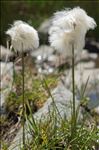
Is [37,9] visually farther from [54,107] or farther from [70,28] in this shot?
[70,28]

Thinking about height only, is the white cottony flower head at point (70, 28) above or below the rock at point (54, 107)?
above

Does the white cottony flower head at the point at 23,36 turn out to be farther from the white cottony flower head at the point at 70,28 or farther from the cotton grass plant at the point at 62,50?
the white cottony flower head at the point at 70,28

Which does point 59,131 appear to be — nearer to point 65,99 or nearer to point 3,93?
point 65,99

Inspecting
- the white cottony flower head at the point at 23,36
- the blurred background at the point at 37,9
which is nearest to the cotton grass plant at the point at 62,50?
the white cottony flower head at the point at 23,36

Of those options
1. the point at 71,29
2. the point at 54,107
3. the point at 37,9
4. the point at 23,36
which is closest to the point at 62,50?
the point at 71,29

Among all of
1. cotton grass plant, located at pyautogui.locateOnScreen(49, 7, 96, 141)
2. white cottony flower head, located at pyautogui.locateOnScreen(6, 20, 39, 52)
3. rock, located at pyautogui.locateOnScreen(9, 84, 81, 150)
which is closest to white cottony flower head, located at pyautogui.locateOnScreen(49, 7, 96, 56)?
cotton grass plant, located at pyautogui.locateOnScreen(49, 7, 96, 141)

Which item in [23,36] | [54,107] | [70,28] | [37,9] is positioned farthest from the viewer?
[37,9]
